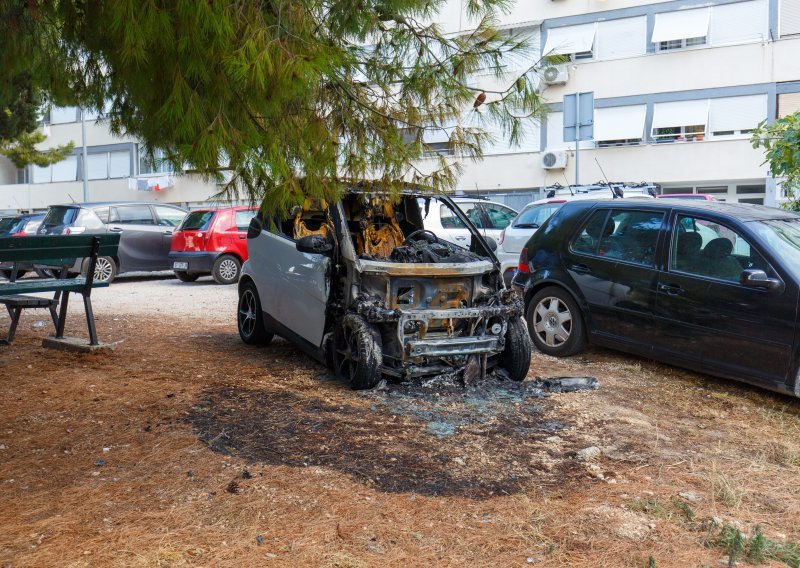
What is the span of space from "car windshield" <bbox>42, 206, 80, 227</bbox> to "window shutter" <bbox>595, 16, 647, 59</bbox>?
61.4 ft

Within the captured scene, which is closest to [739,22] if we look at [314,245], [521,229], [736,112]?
[736,112]

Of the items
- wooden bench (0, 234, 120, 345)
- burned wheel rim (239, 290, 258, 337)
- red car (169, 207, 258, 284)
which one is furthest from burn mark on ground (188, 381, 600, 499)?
red car (169, 207, 258, 284)

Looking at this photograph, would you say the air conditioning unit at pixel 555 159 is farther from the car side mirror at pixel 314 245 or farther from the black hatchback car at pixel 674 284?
the car side mirror at pixel 314 245

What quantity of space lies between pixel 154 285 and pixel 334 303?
1103cm

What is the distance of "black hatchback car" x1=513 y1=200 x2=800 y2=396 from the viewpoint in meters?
6.41

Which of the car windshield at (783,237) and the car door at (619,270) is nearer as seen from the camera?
the car windshield at (783,237)

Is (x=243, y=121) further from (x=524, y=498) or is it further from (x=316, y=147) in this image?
(x=524, y=498)

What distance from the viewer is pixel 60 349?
26.9ft

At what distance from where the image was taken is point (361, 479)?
4691 mm

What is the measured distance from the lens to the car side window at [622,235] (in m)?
7.62

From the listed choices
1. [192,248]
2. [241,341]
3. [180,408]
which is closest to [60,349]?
[241,341]

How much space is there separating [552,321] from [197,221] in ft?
34.0

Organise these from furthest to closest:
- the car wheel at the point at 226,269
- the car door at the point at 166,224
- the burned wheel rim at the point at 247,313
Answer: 1. the car door at the point at 166,224
2. the car wheel at the point at 226,269
3. the burned wheel rim at the point at 247,313

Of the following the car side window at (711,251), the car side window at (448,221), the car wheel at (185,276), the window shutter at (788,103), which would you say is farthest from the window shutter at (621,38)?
the car side window at (711,251)
